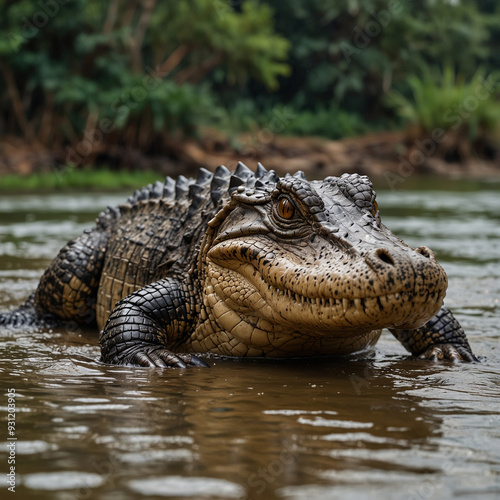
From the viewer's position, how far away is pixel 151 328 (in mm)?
3939

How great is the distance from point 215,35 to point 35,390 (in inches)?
919

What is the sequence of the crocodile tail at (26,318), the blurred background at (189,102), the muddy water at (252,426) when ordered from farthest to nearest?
the blurred background at (189,102) < the crocodile tail at (26,318) < the muddy water at (252,426)

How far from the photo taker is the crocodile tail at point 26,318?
5.10 meters

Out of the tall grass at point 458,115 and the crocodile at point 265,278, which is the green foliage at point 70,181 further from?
the crocodile at point 265,278

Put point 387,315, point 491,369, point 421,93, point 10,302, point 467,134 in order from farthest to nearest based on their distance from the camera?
point 421,93, point 467,134, point 10,302, point 491,369, point 387,315

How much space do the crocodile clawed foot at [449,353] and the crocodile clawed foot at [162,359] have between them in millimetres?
1260

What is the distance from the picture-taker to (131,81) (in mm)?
23797

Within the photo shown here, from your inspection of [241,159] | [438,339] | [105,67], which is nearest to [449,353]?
[438,339]

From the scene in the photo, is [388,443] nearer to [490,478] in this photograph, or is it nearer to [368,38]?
[490,478]

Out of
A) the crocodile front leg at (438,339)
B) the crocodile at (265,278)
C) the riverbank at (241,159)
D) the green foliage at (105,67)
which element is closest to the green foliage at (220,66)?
the green foliage at (105,67)

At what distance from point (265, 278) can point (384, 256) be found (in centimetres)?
70

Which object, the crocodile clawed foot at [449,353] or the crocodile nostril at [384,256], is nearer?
the crocodile nostril at [384,256]

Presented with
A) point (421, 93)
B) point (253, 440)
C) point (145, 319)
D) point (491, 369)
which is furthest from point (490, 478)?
point (421, 93)

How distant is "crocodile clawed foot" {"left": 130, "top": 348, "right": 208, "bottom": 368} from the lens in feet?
12.2
